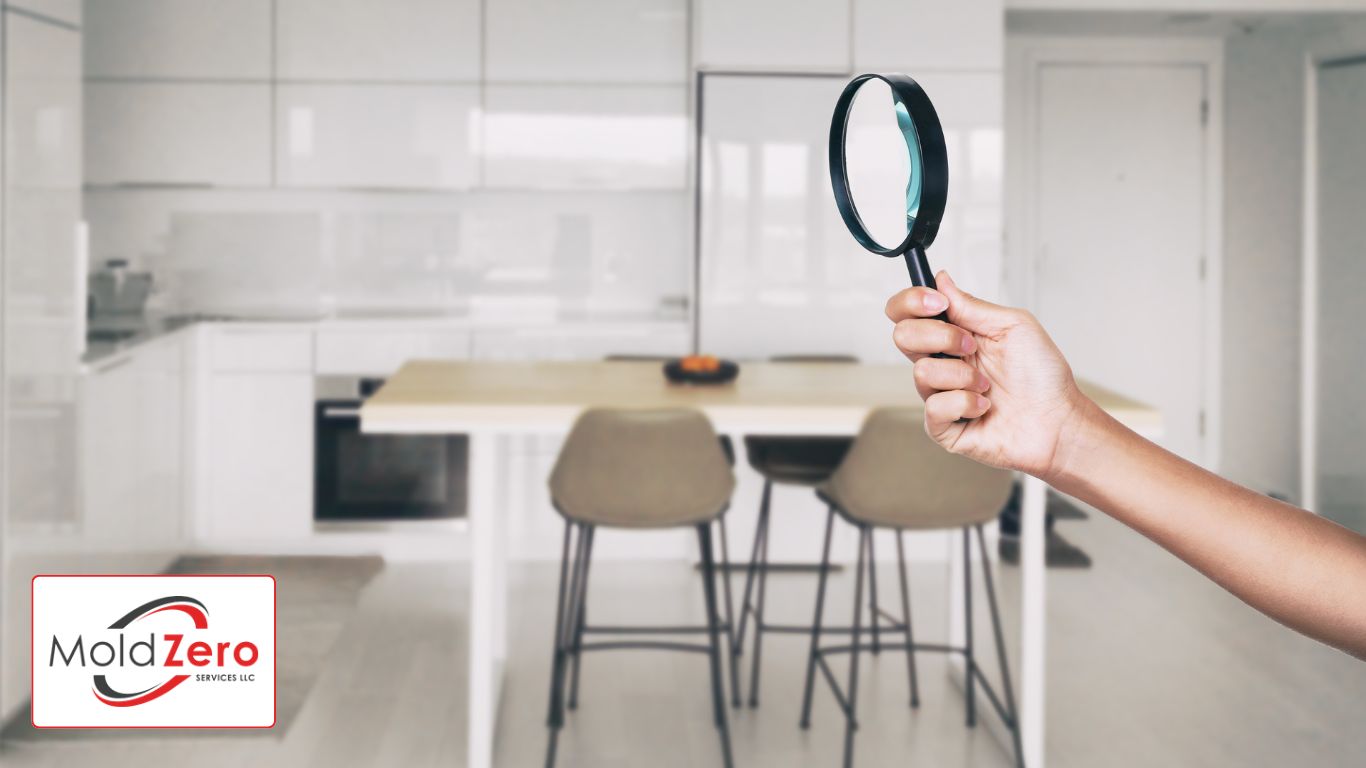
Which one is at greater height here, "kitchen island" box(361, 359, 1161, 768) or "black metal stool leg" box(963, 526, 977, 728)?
"kitchen island" box(361, 359, 1161, 768)

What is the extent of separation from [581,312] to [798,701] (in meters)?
2.42

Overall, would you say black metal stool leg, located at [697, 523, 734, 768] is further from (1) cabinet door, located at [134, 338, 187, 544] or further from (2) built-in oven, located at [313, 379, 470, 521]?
(1) cabinet door, located at [134, 338, 187, 544]

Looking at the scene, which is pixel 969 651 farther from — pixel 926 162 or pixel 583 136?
pixel 583 136

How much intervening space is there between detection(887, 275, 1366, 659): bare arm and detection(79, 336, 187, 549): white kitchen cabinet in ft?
9.89

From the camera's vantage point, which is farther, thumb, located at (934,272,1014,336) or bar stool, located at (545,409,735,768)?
bar stool, located at (545,409,735,768)

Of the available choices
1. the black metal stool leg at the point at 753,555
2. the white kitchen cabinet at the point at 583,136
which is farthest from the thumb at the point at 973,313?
the white kitchen cabinet at the point at 583,136

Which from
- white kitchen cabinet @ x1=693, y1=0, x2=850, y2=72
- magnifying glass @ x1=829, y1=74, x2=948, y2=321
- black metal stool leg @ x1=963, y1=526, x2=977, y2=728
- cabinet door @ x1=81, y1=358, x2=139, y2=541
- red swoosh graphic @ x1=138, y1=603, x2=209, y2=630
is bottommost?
black metal stool leg @ x1=963, y1=526, x2=977, y2=728

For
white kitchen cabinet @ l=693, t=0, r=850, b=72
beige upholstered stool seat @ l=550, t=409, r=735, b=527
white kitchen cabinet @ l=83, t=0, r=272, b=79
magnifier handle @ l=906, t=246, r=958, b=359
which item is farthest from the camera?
white kitchen cabinet @ l=83, t=0, r=272, b=79

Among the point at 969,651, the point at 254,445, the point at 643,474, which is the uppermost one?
the point at 643,474

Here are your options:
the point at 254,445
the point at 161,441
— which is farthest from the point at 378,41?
the point at 161,441

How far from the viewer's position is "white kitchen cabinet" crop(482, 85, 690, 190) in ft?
15.7

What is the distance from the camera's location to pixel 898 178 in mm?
969

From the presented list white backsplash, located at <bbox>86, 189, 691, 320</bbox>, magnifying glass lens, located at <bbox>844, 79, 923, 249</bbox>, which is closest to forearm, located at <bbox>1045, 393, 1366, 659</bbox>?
magnifying glass lens, located at <bbox>844, 79, 923, 249</bbox>

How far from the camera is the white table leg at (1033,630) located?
2.74m
